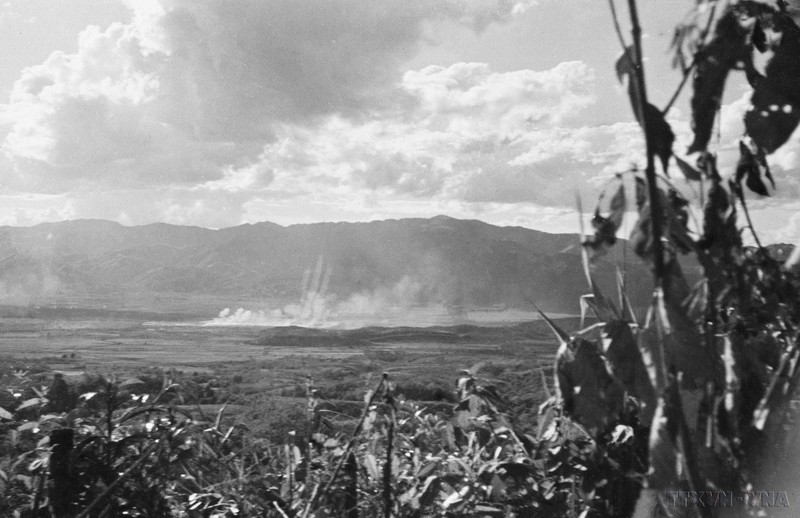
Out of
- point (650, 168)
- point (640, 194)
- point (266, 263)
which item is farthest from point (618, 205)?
point (266, 263)

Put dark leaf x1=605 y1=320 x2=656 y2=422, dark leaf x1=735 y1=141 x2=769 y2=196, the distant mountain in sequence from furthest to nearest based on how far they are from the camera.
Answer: the distant mountain, dark leaf x1=735 y1=141 x2=769 y2=196, dark leaf x1=605 y1=320 x2=656 y2=422

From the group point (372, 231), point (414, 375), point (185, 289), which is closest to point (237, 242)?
point (185, 289)

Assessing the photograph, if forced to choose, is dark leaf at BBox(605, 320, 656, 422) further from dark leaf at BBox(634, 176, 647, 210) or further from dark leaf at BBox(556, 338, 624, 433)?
dark leaf at BBox(634, 176, 647, 210)

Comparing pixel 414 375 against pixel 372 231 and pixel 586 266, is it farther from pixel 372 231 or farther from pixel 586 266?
pixel 372 231

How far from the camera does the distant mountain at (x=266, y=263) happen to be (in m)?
15.3

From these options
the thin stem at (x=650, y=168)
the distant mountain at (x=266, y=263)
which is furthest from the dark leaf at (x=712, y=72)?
the distant mountain at (x=266, y=263)

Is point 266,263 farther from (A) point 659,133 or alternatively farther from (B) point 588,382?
(A) point 659,133

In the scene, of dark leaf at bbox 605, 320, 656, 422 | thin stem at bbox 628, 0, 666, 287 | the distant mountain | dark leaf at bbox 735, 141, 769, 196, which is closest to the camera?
thin stem at bbox 628, 0, 666, 287

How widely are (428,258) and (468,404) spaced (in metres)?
13.7

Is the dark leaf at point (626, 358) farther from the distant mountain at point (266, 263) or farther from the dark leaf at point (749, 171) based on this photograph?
the distant mountain at point (266, 263)

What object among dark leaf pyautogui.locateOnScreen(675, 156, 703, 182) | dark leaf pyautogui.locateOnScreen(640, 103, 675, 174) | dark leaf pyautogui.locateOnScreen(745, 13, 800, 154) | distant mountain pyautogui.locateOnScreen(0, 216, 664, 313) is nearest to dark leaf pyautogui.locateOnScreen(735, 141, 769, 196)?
dark leaf pyautogui.locateOnScreen(745, 13, 800, 154)

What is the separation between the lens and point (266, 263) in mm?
25047

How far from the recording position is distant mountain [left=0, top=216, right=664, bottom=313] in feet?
50.2

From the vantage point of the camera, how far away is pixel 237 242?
29.8 meters
